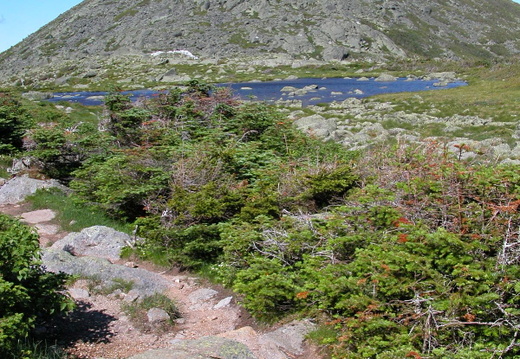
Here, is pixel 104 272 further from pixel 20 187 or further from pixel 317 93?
pixel 317 93

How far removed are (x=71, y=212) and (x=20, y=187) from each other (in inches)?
115

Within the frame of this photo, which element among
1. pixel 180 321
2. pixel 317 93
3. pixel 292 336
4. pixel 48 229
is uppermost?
pixel 48 229

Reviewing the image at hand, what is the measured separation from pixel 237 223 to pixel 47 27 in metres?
192

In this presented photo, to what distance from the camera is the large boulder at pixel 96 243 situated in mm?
10219

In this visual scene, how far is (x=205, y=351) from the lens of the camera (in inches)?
206

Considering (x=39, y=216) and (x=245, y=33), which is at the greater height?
(x=245, y=33)

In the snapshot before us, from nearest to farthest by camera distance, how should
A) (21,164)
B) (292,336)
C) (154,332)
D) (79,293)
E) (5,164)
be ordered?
(292,336)
(154,332)
(79,293)
(21,164)
(5,164)

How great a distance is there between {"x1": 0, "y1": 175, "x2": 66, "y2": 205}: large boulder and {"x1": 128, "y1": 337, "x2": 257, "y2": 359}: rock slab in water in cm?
1037

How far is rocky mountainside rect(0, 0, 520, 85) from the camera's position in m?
134

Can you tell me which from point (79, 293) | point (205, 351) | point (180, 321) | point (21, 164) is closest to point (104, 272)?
point (79, 293)

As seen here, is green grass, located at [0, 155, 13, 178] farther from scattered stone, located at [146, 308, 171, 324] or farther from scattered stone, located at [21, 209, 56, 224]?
scattered stone, located at [146, 308, 171, 324]

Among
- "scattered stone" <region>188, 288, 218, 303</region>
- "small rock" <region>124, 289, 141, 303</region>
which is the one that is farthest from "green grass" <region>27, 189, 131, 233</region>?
"scattered stone" <region>188, 288, 218, 303</region>

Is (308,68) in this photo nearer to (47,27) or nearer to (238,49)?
(238,49)

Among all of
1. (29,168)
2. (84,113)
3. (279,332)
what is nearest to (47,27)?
(84,113)
